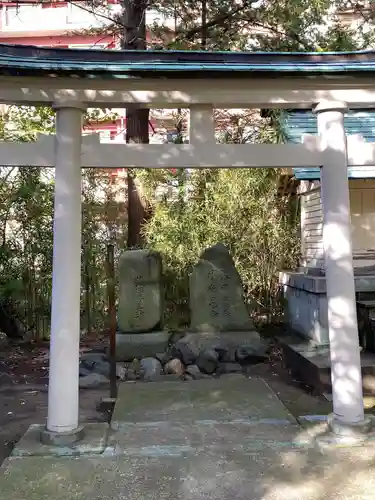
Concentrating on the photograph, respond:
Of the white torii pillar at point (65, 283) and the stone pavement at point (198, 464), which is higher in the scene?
the white torii pillar at point (65, 283)

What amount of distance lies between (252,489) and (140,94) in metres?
3.11

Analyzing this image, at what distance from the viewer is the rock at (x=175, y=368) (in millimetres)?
6820

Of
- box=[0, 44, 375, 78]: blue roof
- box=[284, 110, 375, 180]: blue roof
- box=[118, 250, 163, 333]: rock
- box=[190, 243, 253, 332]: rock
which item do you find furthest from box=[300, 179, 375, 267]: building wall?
box=[0, 44, 375, 78]: blue roof

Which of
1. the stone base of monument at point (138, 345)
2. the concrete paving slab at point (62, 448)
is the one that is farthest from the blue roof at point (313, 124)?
the concrete paving slab at point (62, 448)

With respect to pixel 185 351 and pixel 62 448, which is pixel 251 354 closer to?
pixel 185 351

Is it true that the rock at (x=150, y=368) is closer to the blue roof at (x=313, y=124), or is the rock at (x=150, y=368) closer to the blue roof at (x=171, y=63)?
the blue roof at (x=313, y=124)

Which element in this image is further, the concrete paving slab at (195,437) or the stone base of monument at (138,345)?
the stone base of monument at (138,345)

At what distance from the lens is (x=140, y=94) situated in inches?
160

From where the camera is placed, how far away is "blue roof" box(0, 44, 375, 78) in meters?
3.84

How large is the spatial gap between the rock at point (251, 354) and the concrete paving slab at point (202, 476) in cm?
361

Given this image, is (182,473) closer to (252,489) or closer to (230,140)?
(252,489)

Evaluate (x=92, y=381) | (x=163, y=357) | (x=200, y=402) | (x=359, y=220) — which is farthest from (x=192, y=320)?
(x=359, y=220)

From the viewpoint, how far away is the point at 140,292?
788 centimetres

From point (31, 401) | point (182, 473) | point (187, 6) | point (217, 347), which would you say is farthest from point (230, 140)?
point (182, 473)
